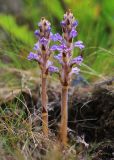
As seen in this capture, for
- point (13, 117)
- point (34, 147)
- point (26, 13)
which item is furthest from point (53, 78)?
point (26, 13)

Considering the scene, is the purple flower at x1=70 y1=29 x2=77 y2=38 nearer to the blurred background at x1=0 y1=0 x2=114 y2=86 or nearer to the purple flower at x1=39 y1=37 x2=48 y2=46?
the purple flower at x1=39 y1=37 x2=48 y2=46

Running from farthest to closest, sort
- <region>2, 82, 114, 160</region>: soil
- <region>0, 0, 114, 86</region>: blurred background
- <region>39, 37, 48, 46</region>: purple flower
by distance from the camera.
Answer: <region>0, 0, 114, 86</region>: blurred background < <region>2, 82, 114, 160</region>: soil < <region>39, 37, 48, 46</region>: purple flower

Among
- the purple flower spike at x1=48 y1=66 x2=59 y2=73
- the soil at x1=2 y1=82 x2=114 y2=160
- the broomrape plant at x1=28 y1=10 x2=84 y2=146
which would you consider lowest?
the soil at x1=2 y1=82 x2=114 y2=160

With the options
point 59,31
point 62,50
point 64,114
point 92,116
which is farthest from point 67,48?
point 59,31

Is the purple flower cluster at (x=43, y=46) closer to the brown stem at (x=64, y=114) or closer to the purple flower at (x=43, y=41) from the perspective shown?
the purple flower at (x=43, y=41)

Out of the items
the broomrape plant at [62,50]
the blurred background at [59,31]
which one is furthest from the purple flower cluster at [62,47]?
the blurred background at [59,31]

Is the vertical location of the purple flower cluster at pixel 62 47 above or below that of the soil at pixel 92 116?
above

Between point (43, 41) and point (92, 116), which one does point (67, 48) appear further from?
point (92, 116)

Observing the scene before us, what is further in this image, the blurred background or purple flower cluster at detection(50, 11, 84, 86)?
the blurred background

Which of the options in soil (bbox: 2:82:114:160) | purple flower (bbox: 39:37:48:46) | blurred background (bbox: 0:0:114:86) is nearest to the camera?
purple flower (bbox: 39:37:48:46)

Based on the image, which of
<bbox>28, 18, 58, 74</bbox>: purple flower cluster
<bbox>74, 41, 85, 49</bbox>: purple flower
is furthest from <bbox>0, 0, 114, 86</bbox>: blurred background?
<bbox>28, 18, 58, 74</bbox>: purple flower cluster
